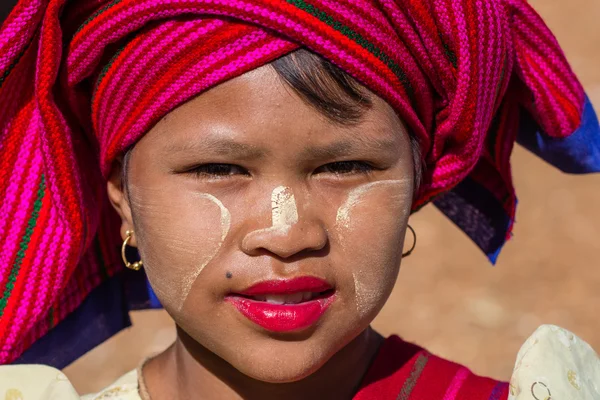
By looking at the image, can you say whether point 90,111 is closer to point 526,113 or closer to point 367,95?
point 367,95

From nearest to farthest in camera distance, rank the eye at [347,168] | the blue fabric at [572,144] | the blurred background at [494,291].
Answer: the eye at [347,168]
the blue fabric at [572,144]
the blurred background at [494,291]

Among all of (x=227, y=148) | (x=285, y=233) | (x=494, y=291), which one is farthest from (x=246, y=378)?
(x=494, y=291)

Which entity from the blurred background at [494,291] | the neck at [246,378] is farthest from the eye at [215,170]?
the blurred background at [494,291]

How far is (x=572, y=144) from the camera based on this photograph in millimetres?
2631

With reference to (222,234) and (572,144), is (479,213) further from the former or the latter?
(222,234)

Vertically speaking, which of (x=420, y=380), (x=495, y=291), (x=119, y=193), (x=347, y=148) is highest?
(x=347, y=148)

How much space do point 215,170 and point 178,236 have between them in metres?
0.17

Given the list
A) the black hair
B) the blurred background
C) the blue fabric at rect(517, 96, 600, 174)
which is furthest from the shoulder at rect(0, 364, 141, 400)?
the blurred background

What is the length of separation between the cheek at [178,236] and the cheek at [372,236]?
0.92 ft

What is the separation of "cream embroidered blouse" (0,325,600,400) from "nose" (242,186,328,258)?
58cm

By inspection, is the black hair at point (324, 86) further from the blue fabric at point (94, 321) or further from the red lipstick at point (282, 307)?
the blue fabric at point (94, 321)

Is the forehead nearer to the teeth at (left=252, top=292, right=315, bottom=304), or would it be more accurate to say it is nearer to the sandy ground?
the teeth at (left=252, top=292, right=315, bottom=304)

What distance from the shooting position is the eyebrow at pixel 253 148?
2121 mm

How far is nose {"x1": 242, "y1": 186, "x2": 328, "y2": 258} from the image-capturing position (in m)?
2.10
